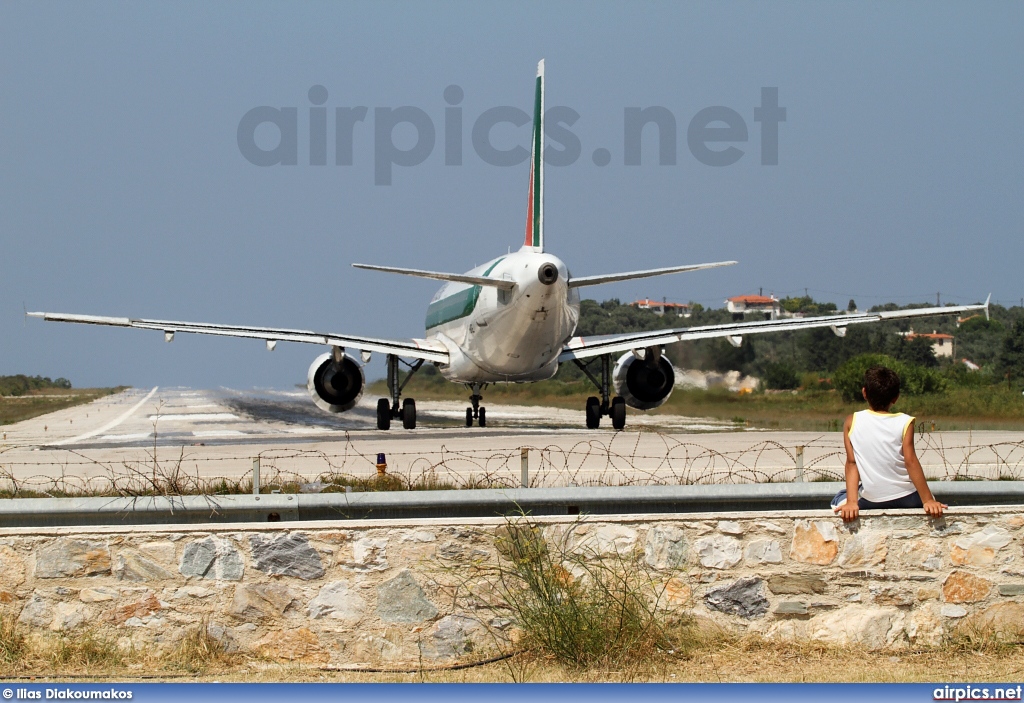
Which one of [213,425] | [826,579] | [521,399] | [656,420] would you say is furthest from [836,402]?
[826,579]

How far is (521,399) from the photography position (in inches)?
2074

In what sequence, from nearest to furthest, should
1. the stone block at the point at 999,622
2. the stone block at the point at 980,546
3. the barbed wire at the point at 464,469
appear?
the stone block at the point at 999,622
the stone block at the point at 980,546
the barbed wire at the point at 464,469

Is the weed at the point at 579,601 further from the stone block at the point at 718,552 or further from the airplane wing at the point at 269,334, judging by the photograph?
the airplane wing at the point at 269,334

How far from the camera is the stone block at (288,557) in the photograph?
7.51 meters

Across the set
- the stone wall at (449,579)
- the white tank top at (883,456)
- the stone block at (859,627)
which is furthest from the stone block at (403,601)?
the white tank top at (883,456)

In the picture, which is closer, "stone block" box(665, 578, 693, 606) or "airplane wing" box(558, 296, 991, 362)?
"stone block" box(665, 578, 693, 606)

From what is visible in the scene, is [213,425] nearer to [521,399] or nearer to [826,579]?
[521,399]

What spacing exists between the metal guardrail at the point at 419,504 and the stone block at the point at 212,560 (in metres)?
0.49

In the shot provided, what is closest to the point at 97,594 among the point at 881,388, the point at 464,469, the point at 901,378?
the point at 881,388

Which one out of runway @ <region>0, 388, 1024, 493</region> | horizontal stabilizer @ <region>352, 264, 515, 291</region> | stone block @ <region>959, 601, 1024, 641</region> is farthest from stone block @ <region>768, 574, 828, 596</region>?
horizontal stabilizer @ <region>352, 264, 515, 291</region>

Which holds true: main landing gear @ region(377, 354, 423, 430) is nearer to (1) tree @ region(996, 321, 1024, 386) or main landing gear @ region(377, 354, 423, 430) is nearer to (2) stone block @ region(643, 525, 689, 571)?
(2) stone block @ region(643, 525, 689, 571)

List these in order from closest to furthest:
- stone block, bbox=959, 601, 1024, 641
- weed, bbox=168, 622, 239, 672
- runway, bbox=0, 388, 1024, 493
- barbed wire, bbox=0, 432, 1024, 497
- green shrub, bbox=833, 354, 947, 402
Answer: weed, bbox=168, 622, 239, 672, stone block, bbox=959, 601, 1024, 641, barbed wire, bbox=0, 432, 1024, 497, runway, bbox=0, 388, 1024, 493, green shrub, bbox=833, 354, 947, 402

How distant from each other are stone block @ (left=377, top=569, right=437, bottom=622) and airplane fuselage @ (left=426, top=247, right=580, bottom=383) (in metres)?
18.0

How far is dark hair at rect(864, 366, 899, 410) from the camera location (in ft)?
25.0
